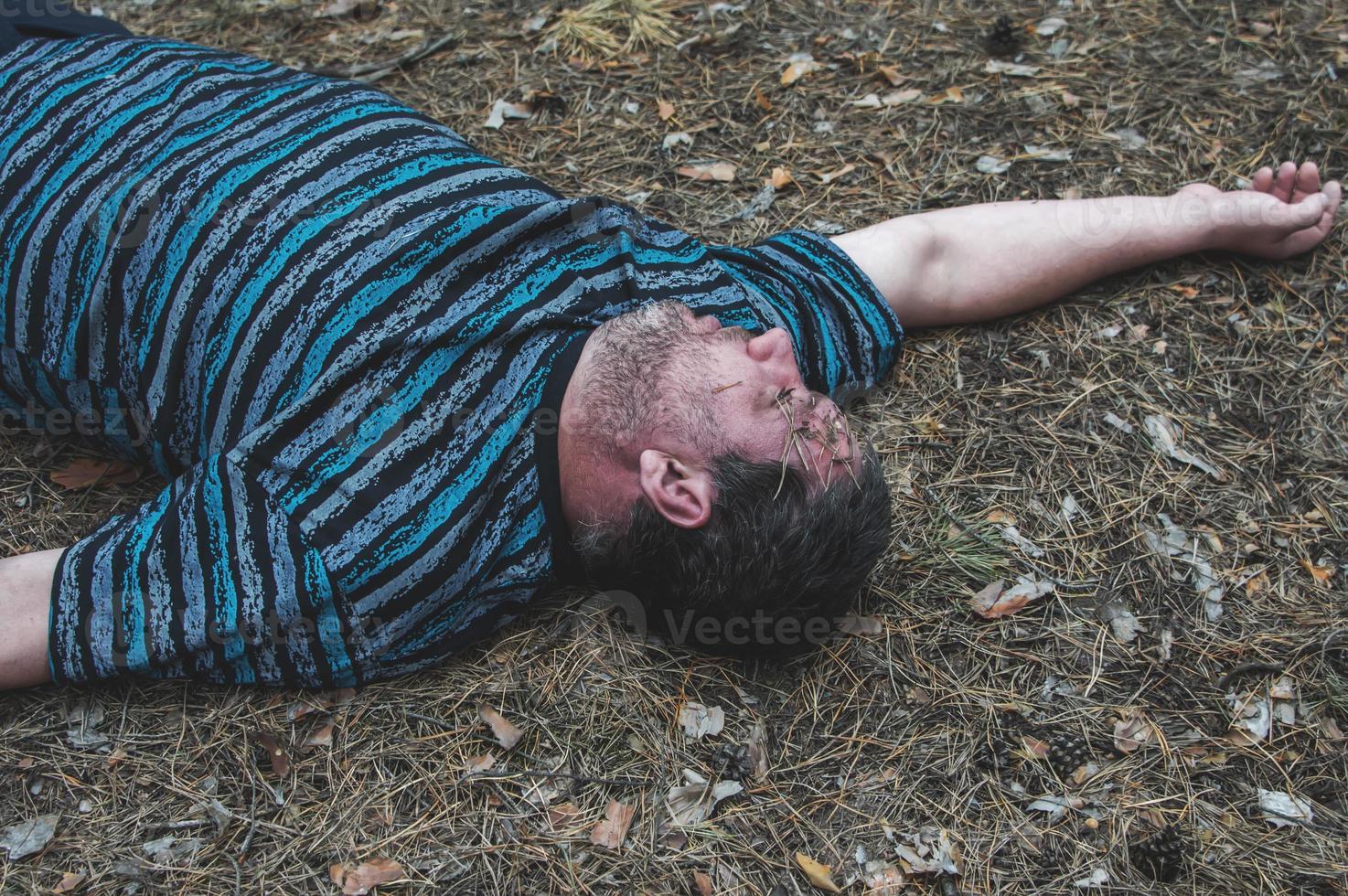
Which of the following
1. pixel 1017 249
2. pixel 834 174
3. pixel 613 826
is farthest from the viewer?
pixel 834 174

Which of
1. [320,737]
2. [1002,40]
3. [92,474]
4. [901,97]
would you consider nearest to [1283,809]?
[320,737]

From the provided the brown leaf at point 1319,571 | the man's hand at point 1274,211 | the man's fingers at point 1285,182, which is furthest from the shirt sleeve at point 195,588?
the man's fingers at point 1285,182

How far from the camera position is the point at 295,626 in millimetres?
2594

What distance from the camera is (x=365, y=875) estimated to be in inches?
98.2

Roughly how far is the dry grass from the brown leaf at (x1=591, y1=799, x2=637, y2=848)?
2cm

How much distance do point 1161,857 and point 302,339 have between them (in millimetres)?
2535

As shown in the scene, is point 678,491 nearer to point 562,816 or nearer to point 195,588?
point 562,816

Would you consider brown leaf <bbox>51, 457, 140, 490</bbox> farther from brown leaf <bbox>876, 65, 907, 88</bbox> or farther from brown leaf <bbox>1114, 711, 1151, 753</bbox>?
brown leaf <bbox>876, 65, 907, 88</bbox>

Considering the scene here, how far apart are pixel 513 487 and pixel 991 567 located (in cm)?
142

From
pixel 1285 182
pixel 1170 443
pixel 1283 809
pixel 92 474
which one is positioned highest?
pixel 1285 182

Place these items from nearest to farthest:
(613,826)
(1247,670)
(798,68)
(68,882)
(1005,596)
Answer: (68,882) → (613,826) → (1247,670) → (1005,596) → (798,68)

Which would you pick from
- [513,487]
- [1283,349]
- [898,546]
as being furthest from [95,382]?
[1283,349]

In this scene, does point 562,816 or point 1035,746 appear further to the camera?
point 1035,746

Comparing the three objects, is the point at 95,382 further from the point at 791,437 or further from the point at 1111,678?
the point at 1111,678
